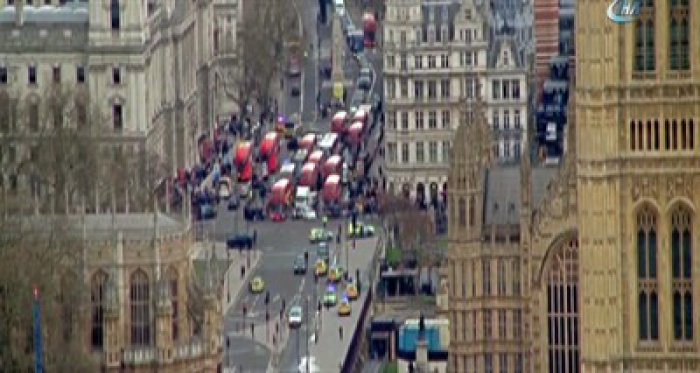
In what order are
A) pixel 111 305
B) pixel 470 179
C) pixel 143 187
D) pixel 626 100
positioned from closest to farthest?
pixel 626 100, pixel 111 305, pixel 470 179, pixel 143 187

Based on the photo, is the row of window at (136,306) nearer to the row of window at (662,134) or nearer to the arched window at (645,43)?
the row of window at (662,134)

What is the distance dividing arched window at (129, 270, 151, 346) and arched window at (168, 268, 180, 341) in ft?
2.55

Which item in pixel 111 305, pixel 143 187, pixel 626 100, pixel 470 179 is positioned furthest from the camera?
pixel 143 187

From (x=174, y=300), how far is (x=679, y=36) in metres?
25.2

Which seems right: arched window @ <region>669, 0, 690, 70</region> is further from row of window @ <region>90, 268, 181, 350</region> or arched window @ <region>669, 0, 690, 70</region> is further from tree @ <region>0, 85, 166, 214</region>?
tree @ <region>0, 85, 166, 214</region>

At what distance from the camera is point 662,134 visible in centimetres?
14125

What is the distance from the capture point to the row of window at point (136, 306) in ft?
523

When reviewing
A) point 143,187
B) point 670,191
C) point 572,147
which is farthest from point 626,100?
point 143,187

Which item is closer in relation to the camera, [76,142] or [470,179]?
[470,179]

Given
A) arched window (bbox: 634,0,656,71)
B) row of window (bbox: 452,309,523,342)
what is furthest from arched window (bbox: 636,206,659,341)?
row of window (bbox: 452,309,523,342)

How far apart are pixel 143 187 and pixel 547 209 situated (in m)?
30.0

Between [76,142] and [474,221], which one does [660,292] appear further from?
[76,142]

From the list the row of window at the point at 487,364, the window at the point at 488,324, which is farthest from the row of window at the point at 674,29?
the window at the point at 488,324

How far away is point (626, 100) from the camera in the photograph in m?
141
